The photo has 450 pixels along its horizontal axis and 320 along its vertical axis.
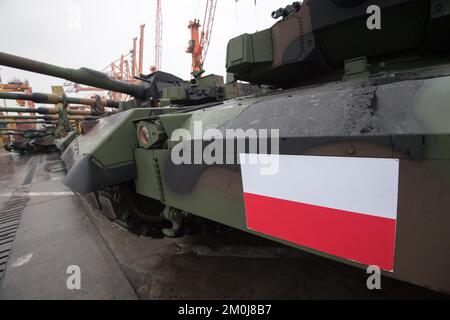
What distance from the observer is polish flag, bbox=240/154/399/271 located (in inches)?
39.0

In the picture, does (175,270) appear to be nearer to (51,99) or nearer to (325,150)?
(325,150)

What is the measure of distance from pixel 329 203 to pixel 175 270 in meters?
1.83

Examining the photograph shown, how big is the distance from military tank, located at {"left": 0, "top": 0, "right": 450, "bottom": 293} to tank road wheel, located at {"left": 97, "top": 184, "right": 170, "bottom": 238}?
0.05 feet

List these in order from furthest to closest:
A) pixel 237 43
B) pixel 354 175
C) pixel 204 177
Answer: pixel 237 43 → pixel 204 177 → pixel 354 175

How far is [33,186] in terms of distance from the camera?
6.74 m

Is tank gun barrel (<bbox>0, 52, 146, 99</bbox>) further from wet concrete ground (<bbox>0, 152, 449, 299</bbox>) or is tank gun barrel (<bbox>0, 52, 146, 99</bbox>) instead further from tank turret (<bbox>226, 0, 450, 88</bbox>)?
tank turret (<bbox>226, 0, 450, 88</bbox>)

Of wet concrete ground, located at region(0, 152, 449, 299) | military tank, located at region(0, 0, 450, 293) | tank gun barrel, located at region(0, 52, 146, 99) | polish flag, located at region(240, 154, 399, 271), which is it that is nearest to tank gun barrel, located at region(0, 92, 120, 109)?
tank gun barrel, located at region(0, 52, 146, 99)

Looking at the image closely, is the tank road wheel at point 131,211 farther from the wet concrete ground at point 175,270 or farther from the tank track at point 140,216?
the wet concrete ground at point 175,270

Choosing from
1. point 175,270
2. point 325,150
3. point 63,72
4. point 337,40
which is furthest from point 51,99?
point 325,150

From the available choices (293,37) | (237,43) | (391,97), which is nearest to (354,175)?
(391,97)

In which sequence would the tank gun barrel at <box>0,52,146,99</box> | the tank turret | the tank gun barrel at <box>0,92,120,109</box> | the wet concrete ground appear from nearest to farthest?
the tank turret < the wet concrete ground < the tank gun barrel at <box>0,52,146,99</box> < the tank gun barrel at <box>0,92,120,109</box>

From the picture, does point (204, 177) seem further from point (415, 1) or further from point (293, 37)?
point (415, 1)

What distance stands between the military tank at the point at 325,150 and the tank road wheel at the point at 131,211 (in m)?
0.02
